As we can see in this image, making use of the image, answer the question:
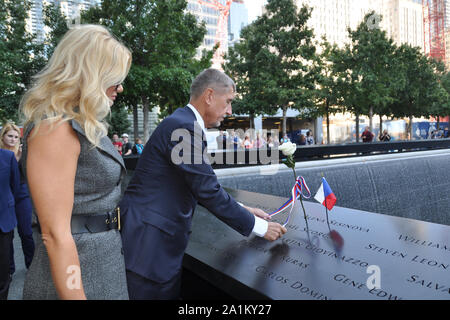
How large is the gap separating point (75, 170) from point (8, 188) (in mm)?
2872

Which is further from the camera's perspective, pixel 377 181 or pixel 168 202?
pixel 377 181

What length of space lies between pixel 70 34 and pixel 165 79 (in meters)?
14.0

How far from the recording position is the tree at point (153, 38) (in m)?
14.7

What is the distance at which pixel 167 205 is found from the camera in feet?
5.71

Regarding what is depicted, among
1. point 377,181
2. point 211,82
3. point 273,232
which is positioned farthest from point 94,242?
point 377,181

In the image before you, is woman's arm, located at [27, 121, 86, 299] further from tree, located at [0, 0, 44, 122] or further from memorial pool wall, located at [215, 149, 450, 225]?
tree, located at [0, 0, 44, 122]

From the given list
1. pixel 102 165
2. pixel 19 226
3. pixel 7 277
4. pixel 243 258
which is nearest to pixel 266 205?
pixel 243 258

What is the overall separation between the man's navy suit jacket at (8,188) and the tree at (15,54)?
10.1 metres

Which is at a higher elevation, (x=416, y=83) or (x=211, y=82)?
(x=416, y=83)

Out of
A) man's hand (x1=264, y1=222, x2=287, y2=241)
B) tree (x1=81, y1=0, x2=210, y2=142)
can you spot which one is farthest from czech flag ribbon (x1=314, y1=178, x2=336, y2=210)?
tree (x1=81, y1=0, x2=210, y2=142)

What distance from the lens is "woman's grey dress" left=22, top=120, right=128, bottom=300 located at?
121 centimetres

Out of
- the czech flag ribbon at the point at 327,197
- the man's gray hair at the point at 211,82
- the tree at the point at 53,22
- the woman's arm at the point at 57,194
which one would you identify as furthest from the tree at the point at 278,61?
the woman's arm at the point at 57,194

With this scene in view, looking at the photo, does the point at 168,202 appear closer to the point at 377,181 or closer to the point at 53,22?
the point at 377,181

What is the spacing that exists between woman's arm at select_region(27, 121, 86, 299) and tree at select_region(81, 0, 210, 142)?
1411cm
